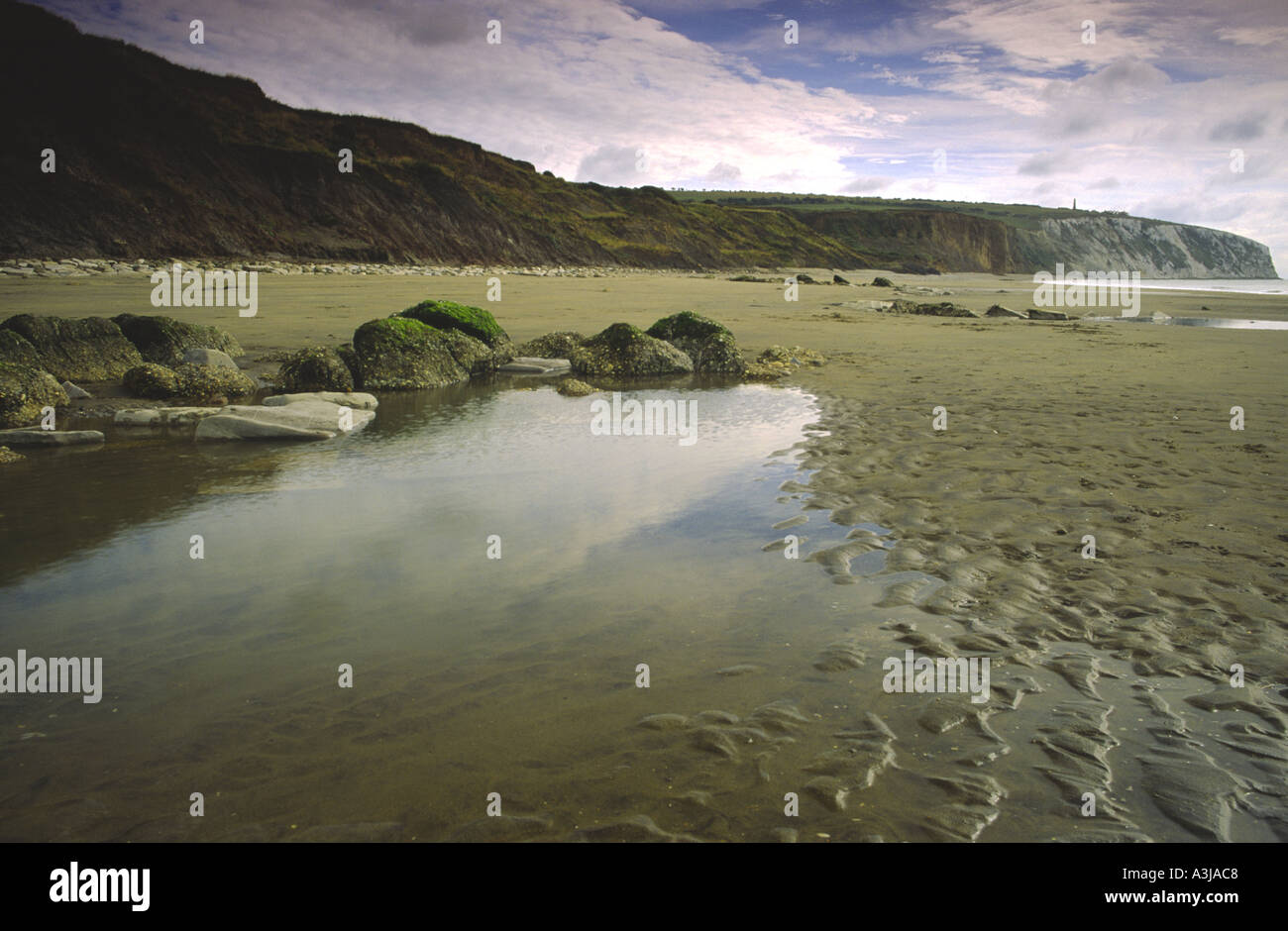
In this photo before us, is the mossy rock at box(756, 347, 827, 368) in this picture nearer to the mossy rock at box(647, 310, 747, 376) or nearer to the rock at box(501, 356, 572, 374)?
the mossy rock at box(647, 310, 747, 376)

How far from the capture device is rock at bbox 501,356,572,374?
13117 millimetres

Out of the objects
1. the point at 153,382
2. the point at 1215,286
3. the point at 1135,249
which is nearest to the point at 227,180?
the point at 153,382

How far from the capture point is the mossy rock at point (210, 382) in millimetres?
9852

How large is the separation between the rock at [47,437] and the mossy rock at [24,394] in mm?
739

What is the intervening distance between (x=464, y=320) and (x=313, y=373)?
3.25 metres

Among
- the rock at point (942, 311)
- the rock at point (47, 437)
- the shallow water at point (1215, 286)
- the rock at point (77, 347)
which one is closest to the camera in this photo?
the rock at point (47, 437)

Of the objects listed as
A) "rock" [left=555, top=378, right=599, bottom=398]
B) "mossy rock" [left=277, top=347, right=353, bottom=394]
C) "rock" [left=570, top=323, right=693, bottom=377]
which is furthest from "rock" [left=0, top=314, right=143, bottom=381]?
"rock" [left=570, top=323, right=693, bottom=377]

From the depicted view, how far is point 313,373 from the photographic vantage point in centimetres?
1053

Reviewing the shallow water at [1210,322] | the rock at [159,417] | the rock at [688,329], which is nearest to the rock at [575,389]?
the rock at [688,329]

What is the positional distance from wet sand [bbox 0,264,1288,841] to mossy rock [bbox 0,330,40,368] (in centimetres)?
993

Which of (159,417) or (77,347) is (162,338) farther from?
(159,417)

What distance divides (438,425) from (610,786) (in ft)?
22.5

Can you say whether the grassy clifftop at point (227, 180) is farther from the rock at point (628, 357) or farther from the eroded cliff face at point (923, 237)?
the eroded cliff face at point (923, 237)

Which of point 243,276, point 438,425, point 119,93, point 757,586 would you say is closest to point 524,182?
point 119,93
